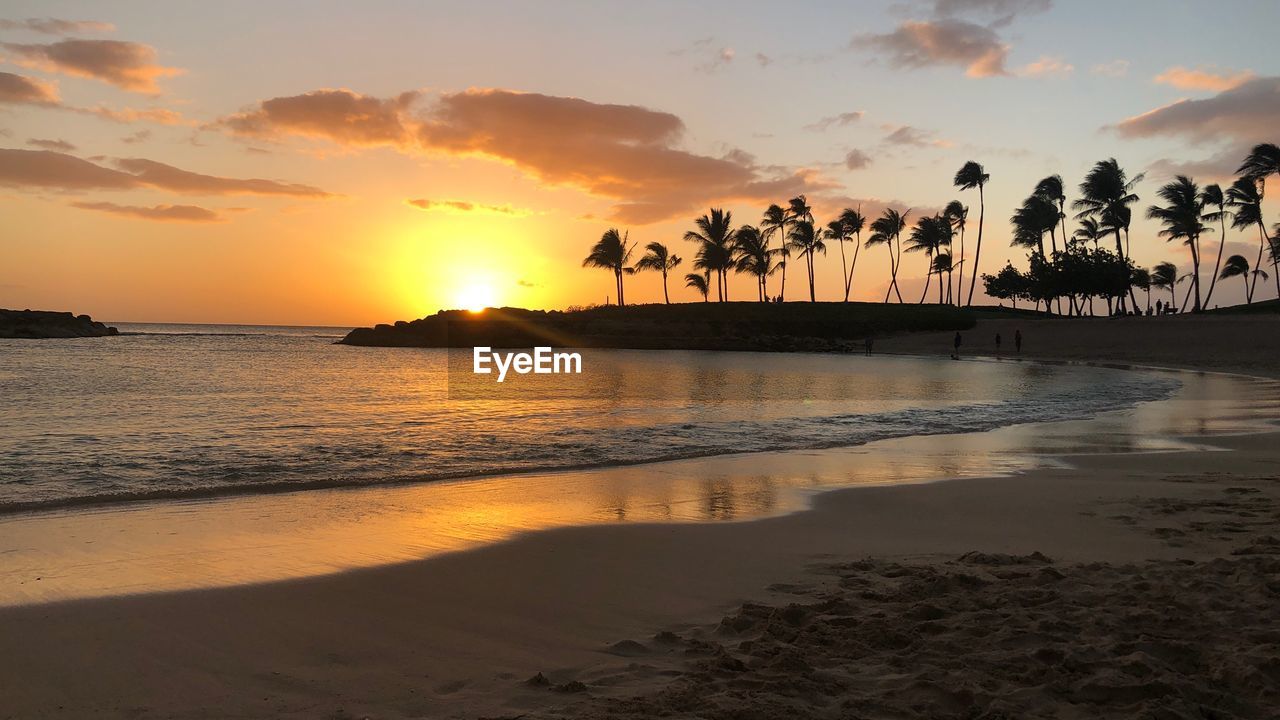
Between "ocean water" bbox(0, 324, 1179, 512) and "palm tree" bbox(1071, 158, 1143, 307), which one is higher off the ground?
"palm tree" bbox(1071, 158, 1143, 307)

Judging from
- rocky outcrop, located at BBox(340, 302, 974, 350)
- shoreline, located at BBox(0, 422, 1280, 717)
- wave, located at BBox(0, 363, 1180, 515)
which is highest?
rocky outcrop, located at BBox(340, 302, 974, 350)

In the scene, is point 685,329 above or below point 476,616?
above

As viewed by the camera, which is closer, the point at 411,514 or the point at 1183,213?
the point at 411,514

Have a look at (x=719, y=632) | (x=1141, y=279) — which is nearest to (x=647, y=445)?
(x=719, y=632)

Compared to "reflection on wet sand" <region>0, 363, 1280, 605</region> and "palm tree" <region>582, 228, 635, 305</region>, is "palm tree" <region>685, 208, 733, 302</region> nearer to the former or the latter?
"palm tree" <region>582, 228, 635, 305</region>

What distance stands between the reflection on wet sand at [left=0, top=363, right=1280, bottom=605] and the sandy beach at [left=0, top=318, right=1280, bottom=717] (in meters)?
0.56

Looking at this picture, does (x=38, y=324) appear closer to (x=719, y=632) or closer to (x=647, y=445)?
(x=647, y=445)

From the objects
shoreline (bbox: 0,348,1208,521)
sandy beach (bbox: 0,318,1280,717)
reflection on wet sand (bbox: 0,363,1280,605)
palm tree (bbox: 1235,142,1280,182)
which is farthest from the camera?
palm tree (bbox: 1235,142,1280,182)

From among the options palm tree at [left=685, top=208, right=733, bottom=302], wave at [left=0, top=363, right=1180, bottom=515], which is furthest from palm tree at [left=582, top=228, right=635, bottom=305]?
wave at [left=0, top=363, right=1180, bottom=515]

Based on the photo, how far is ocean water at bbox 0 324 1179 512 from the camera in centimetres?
1173

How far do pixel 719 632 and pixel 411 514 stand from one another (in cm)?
494

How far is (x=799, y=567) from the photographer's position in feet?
21.1

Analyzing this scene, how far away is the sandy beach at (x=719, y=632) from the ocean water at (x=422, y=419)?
5.40 m

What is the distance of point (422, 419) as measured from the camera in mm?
19469
